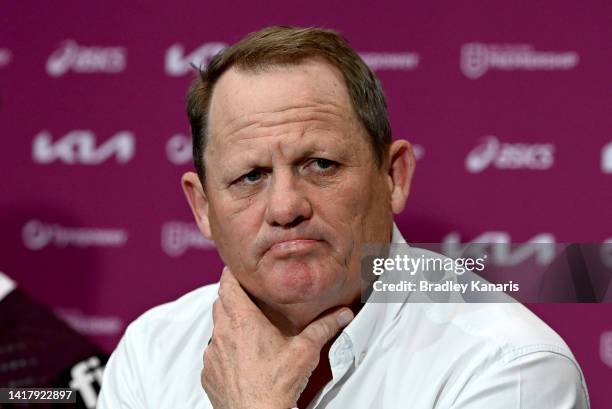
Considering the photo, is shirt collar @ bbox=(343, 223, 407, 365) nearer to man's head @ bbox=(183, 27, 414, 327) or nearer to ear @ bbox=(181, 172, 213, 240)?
man's head @ bbox=(183, 27, 414, 327)

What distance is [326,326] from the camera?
193cm

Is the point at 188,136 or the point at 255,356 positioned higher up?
the point at 188,136

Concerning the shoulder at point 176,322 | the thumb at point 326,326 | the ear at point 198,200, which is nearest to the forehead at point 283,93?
the ear at point 198,200

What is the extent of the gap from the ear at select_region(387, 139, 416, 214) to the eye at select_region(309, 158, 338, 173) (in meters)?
0.19

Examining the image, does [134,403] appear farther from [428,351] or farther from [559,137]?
[559,137]

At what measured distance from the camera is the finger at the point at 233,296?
6.53ft

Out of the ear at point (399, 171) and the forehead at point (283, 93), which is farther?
the ear at point (399, 171)

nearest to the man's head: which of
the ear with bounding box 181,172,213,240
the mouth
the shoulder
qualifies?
the mouth

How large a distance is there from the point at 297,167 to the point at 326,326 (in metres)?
0.36

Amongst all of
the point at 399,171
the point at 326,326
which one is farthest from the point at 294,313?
the point at 399,171

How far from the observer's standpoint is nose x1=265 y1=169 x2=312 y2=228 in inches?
71.6

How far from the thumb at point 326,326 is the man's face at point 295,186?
3cm

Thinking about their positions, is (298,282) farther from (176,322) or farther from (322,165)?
(176,322)

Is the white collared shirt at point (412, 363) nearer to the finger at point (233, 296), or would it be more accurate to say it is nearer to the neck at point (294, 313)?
the neck at point (294, 313)
